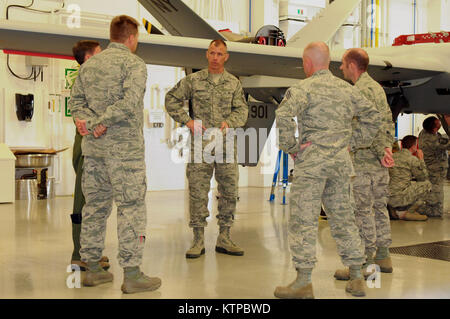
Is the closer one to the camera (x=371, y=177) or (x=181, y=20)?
(x=371, y=177)

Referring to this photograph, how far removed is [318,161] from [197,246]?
1903mm

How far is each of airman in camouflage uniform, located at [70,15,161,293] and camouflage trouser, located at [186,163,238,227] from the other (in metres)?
1.31

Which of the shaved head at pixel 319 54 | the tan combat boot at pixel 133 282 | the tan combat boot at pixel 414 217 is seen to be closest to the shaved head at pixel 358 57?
the shaved head at pixel 319 54

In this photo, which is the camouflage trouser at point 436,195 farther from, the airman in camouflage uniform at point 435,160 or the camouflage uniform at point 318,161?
the camouflage uniform at point 318,161

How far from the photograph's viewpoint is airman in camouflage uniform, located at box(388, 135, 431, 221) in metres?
7.55

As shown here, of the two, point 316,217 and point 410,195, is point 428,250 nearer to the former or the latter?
point 410,195

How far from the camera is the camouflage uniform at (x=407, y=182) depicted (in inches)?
297

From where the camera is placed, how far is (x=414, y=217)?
305 inches

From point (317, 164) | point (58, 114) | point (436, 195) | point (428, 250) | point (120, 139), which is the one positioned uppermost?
point (58, 114)

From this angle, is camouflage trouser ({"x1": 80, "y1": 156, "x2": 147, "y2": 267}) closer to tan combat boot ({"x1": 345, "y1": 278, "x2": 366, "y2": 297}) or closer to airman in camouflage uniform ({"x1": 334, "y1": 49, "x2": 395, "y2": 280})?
tan combat boot ({"x1": 345, "y1": 278, "x2": 366, "y2": 297})

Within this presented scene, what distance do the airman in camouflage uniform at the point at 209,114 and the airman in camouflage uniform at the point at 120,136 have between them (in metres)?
1.27

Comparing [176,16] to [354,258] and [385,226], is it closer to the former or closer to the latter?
[385,226]

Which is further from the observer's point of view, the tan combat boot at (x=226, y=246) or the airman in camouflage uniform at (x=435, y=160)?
the airman in camouflage uniform at (x=435, y=160)

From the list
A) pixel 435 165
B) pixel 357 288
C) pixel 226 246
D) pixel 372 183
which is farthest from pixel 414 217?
pixel 357 288
